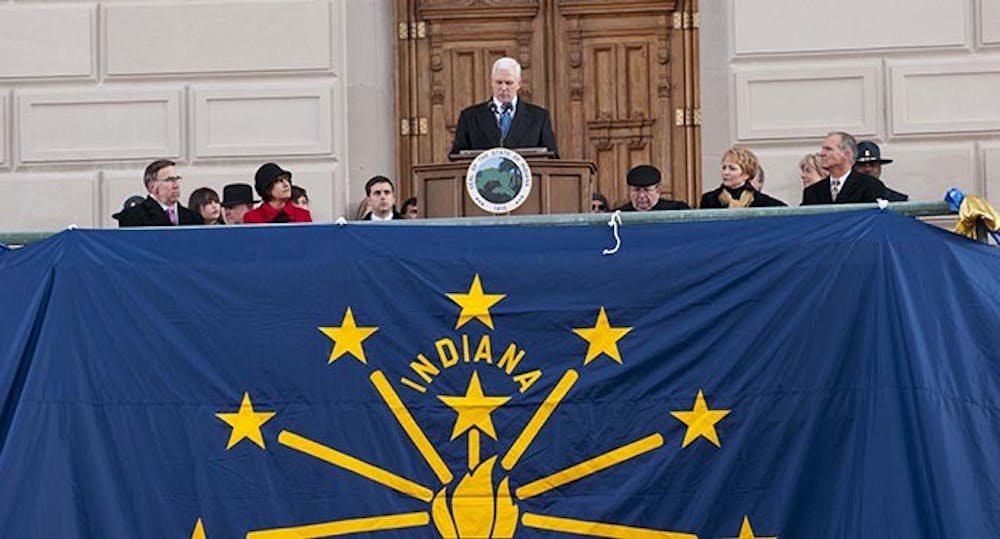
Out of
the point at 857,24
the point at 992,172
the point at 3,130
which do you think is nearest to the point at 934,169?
the point at 992,172

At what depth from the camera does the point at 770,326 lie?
38.5 ft

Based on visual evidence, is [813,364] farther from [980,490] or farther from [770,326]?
[980,490]

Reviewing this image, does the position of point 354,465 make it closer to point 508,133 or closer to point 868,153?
point 508,133

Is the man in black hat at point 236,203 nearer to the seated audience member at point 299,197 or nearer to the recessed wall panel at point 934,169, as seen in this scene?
the seated audience member at point 299,197

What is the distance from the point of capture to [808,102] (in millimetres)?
18328

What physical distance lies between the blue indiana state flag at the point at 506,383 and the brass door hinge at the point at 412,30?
7.38 m

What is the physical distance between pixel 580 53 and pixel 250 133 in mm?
2809

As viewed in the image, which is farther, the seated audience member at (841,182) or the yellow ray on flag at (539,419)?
the seated audience member at (841,182)

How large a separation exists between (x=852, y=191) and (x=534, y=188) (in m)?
2.24

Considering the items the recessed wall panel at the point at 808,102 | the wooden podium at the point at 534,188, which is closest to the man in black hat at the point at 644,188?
the wooden podium at the point at 534,188

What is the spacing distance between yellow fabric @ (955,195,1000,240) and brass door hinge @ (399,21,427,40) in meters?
8.10

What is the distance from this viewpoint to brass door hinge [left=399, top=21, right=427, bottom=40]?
19.3 meters

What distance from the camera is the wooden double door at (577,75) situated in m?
19.0

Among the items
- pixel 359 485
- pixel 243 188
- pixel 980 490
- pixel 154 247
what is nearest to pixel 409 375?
pixel 359 485
